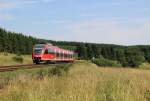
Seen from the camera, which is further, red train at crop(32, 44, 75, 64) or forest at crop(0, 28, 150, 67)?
forest at crop(0, 28, 150, 67)

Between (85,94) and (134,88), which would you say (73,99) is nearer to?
(85,94)

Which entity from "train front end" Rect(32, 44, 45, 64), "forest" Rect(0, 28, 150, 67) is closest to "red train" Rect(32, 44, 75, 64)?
"train front end" Rect(32, 44, 45, 64)

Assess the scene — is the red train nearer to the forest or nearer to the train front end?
the train front end

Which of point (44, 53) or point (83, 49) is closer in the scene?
point (44, 53)

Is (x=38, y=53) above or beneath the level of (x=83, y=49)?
above

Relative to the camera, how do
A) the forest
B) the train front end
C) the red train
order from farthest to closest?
1. the forest
2. the red train
3. the train front end

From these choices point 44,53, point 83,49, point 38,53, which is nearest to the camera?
point 38,53

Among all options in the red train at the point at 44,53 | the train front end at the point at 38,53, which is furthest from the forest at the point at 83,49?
the train front end at the point at 38,53

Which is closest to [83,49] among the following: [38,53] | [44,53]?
[44,53]

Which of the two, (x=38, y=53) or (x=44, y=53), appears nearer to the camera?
(x=38, y=53)

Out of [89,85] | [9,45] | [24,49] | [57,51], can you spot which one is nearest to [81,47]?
[24,49]

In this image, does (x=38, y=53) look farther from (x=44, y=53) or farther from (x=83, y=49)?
(x=83, y=49)

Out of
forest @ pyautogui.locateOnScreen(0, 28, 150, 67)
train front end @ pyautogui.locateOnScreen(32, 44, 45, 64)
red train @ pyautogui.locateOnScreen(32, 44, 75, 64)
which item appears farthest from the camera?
forest @ pyautogui.locateOnScreen(0, 28, 150, 67)

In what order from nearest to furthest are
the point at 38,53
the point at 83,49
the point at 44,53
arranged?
1. the point at 38,53
2. the point at 44,53
3. the point at 83,49
